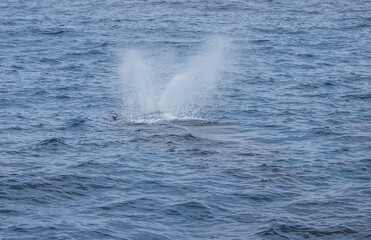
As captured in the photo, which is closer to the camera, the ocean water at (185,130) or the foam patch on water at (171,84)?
the ocean water at (185,130)

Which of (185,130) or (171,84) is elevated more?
(171,84)

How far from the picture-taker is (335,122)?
4153 cm

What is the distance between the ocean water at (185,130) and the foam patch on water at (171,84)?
0.16 meters

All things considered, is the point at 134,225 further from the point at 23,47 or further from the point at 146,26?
the point at 146,26

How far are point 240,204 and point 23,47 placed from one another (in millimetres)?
40418

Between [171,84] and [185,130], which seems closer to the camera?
[185,130]

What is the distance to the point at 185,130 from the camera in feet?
128

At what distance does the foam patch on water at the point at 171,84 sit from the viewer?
4409cm

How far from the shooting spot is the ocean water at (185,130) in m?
27.8

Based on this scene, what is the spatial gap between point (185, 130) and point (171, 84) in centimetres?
1355

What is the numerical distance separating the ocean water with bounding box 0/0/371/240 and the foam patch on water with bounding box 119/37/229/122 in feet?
0.53

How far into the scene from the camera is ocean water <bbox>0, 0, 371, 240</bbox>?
2777 cm

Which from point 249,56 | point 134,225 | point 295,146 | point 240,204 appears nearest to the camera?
point 134,225

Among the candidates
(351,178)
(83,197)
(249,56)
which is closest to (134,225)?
(83,197)
